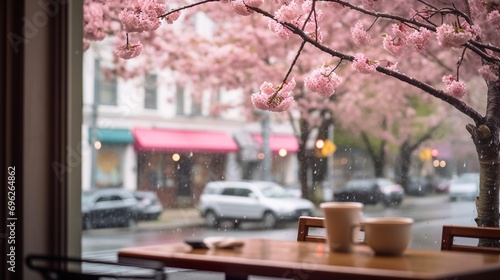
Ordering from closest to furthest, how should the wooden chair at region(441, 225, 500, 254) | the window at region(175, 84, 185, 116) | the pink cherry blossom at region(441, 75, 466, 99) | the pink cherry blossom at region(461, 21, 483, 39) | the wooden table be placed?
the wooden table → the wooden chair at region(441, 225, 500, 254) → the pink cherry blossom at region(461, 21, 483, 39) → the pink cherry blossom at region(441, 75, 466, 99) → the window at region(175, 84, 185, 116)

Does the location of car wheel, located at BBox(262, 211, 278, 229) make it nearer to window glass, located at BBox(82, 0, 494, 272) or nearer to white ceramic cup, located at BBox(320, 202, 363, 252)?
window glass, located at BBox(82, 0, 494, 272)

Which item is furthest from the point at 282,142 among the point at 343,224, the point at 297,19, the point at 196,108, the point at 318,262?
the point at 318,262

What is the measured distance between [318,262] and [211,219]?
877 centimetres

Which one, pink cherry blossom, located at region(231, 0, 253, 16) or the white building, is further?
the white building

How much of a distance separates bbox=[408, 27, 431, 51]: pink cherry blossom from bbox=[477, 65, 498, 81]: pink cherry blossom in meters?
0.23

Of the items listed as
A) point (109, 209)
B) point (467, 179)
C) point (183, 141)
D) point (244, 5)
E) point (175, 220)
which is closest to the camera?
point (244, 5)

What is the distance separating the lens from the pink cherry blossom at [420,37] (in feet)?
9.52

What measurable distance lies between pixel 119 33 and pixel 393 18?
3.27m

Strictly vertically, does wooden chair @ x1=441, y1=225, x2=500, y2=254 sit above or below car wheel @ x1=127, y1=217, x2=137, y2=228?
above

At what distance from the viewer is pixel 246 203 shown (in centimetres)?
949

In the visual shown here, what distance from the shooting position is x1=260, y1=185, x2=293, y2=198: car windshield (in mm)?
9133

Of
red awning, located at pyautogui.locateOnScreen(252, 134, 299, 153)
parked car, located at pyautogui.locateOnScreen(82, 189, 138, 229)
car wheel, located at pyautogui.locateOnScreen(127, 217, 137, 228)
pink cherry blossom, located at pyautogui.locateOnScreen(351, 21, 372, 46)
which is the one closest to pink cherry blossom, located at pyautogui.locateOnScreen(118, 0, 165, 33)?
pink cherry blossom, located at pyautogui.locateOnScreen(351, 21, 372, 46)

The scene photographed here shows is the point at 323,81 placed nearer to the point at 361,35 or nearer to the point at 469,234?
the point at 361,35
